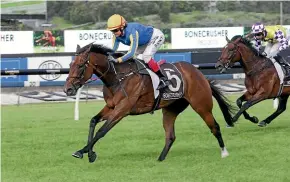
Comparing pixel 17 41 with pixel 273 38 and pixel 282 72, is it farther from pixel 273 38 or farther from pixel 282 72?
pixel 282 72

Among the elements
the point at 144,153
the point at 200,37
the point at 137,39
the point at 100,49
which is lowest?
the point at 200,37

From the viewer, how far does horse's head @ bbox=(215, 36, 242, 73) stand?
11367mm

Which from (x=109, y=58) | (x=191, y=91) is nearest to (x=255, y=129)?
(x=191, y=91)

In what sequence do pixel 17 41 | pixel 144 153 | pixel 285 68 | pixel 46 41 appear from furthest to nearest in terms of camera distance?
pixel 46 41
pixel 17 41
pixel 285 68
pixel 144 153

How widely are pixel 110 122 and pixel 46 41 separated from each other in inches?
1083

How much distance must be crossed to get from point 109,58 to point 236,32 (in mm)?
29810

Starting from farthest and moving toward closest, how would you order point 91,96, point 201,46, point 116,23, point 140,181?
point 201,46, point 91,96, point 116,23, point 140,181

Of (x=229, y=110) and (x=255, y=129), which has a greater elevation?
(x=229, y=110)

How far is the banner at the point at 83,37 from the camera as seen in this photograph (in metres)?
35.3

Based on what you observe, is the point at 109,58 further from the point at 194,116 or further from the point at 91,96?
the point at 91,96

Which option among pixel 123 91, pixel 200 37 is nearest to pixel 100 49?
pixel 123 91

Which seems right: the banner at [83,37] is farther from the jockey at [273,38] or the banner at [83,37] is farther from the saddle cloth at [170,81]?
the saddle cloth at [170,81]

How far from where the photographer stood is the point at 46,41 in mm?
34688

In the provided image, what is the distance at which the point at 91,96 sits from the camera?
21203 mm
